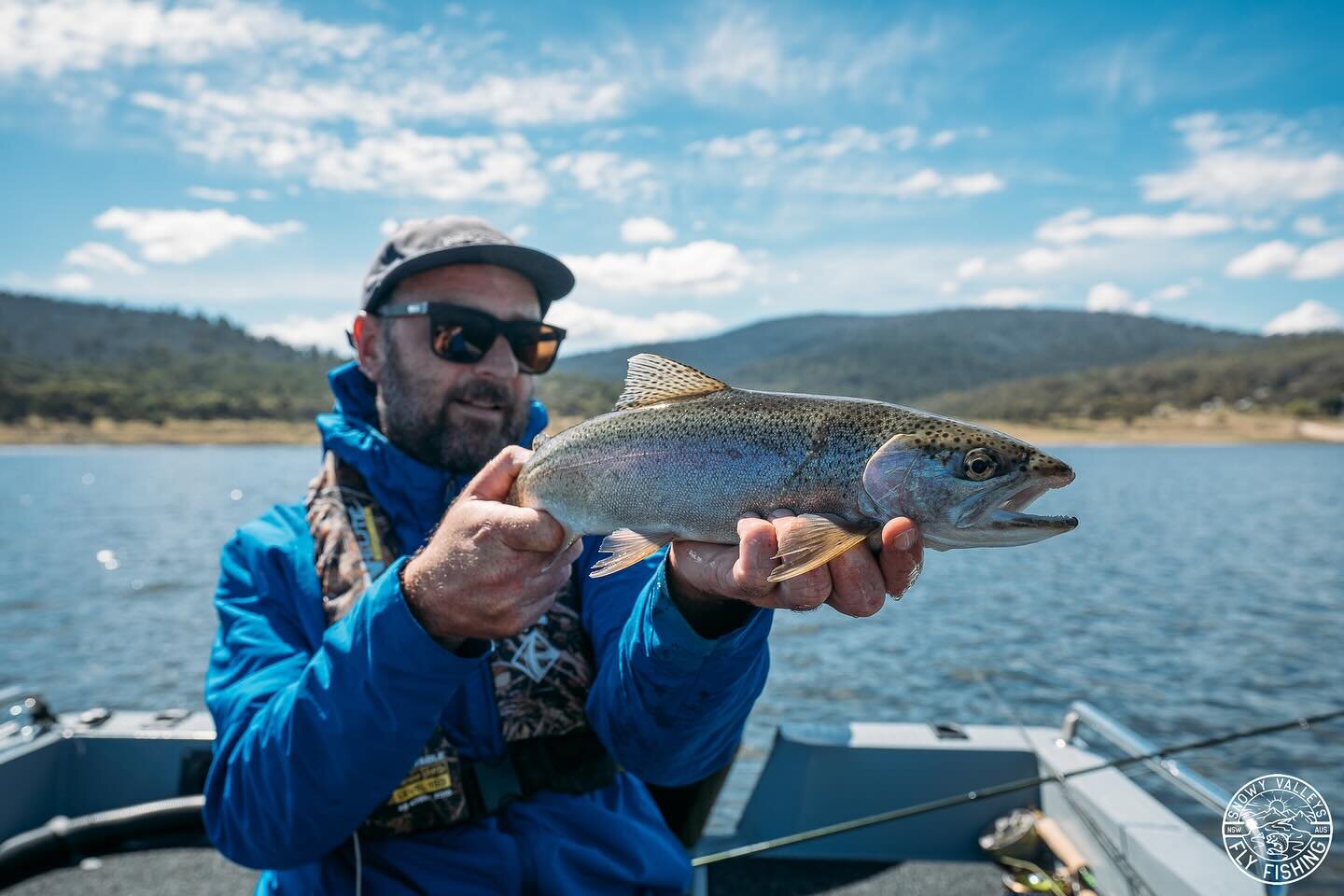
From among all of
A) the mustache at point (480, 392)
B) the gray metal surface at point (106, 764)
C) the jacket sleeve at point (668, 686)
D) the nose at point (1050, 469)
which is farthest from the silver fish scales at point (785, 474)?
the gray metal surface at point (106, 764)

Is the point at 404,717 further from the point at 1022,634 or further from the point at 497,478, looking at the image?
the point at 1022,634

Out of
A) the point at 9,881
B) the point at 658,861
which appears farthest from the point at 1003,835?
the point at 9,881

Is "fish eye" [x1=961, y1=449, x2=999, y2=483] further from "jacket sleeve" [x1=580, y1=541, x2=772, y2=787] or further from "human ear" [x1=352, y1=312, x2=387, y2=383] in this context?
"human ear" [x1=352, y1=312, x2=387, y2=383]

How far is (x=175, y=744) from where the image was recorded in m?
6.07

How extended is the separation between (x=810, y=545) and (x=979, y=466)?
1.84 ft

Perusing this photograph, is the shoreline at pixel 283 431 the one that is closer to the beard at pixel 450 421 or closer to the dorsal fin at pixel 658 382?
the beard at pixel 450 421

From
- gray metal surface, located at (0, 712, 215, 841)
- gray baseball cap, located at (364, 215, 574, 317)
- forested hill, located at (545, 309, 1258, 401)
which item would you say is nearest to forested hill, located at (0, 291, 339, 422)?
forested hill, located at (545, 309, 1258, 401)

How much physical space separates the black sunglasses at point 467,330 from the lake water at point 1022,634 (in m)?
6.29

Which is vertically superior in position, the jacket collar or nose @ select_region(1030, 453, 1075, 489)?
nose @ select_region(1030, 453, 1075, 489)

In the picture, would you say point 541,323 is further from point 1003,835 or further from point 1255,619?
point 1255,619

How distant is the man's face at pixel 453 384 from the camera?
3.93 m

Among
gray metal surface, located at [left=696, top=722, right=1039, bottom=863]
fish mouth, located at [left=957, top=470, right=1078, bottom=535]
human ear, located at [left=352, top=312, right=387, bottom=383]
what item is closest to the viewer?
fish mouth, located at [left=957, top=470, right=1078, bottom=535]

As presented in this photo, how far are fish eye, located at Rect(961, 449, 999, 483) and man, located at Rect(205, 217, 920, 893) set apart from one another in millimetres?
312

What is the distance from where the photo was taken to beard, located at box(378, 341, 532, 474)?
395 centimetres
